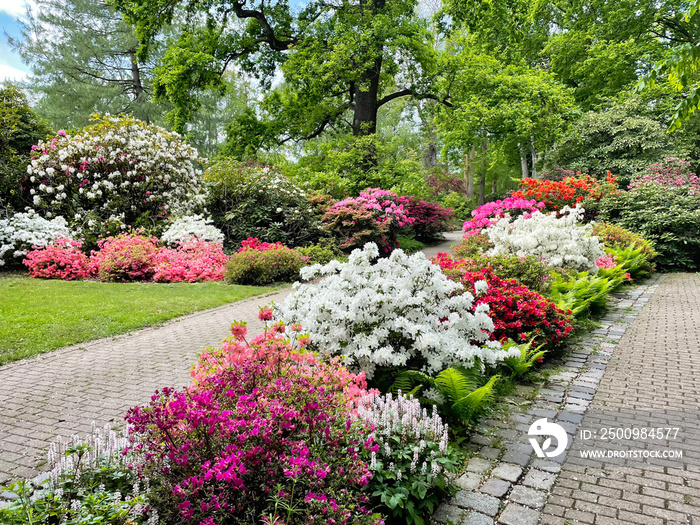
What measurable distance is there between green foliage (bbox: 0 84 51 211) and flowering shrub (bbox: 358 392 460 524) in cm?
1252

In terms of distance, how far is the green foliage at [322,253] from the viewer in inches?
428

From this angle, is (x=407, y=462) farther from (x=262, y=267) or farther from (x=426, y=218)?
(x=426, y=218)

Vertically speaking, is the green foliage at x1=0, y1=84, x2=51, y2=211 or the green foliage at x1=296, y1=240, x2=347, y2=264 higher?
the green foliage at x1=0, y1=84, x2=51, y2=211

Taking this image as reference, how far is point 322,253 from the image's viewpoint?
36.3ft

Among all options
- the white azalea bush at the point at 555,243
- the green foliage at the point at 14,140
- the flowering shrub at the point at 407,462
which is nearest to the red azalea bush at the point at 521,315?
the flowering shrub at the point at 407,462

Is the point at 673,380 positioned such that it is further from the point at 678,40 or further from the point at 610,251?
the point at 678,40

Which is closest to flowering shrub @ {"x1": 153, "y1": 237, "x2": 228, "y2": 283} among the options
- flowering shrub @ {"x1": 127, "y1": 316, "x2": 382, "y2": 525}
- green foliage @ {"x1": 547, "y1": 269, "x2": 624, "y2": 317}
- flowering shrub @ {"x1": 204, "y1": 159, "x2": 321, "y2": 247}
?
flowering shrub @ {"x1": 204, "y1": 159, "x2": 321, "y2": 247}

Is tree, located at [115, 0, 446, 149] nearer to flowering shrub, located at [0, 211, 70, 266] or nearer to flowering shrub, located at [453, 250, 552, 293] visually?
flowering shrub, located at [0, 211, 70, 266]

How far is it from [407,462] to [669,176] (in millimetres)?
14406

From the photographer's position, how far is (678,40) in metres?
20.2

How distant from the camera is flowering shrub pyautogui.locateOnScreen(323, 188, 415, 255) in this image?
1205 centimetres

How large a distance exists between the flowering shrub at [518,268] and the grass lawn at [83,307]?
14.6 ft

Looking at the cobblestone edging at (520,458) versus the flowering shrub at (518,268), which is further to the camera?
the flowering shrub at (518,268)

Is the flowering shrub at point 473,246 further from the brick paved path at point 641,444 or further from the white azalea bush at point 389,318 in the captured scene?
the white azalea bush at point 389,318
